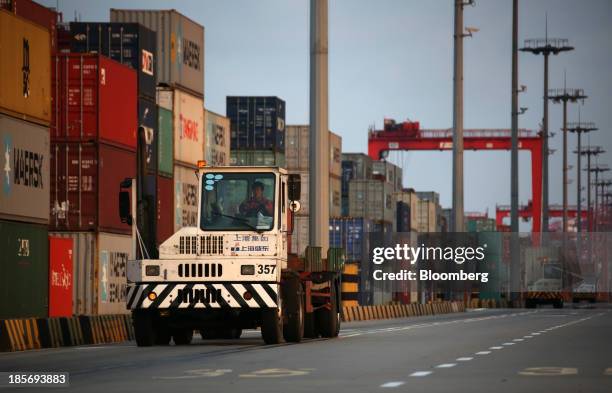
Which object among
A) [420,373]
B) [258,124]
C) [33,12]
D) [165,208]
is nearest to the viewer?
[420,373]

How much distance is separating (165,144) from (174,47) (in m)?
5.44

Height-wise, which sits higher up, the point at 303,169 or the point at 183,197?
the point at 303,169

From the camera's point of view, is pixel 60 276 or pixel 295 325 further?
pixel 60 276

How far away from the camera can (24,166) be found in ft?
95.8

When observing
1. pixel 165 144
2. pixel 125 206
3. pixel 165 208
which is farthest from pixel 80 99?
pixel 125 206

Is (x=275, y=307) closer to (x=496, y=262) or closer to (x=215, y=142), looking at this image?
(x=215, y=142)

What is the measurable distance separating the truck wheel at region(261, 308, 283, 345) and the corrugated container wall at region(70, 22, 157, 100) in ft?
61.2

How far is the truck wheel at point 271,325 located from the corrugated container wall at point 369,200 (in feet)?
196

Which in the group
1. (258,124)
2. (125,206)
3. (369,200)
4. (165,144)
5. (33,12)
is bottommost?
(125,206)

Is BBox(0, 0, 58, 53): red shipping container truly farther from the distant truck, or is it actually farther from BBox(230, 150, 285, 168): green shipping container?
the distant truck

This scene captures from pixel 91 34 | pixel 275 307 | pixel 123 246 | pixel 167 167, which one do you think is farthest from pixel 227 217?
pixel 91 34

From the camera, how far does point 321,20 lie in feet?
113

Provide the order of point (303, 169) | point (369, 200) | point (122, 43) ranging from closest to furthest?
point (122, 43) < point (303, 169) < point (369, 200)

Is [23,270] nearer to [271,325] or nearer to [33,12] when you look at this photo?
[271,325]
